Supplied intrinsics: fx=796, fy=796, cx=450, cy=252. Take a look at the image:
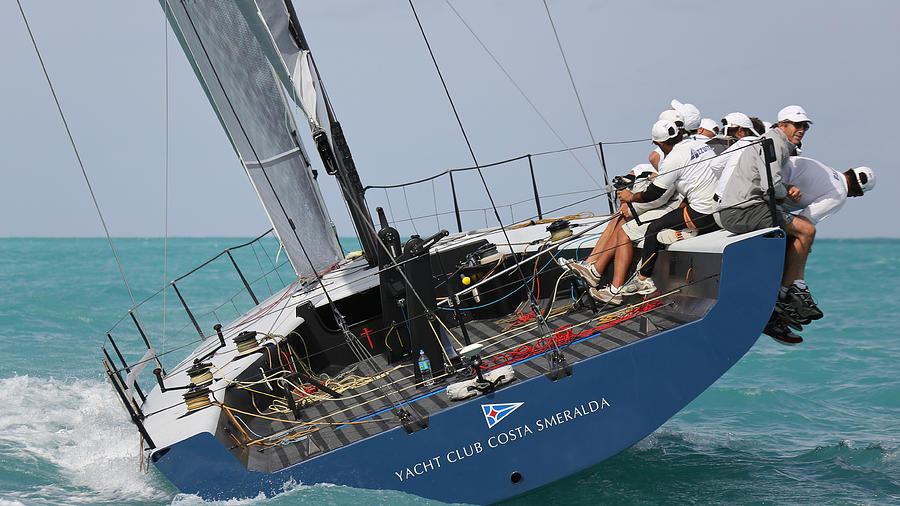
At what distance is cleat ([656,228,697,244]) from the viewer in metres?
5.16

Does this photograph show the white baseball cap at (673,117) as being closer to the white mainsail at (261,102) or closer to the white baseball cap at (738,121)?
the white baseball cap at (738,121)

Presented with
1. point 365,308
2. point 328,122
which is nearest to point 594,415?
point 365,308

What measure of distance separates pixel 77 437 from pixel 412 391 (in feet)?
11.4

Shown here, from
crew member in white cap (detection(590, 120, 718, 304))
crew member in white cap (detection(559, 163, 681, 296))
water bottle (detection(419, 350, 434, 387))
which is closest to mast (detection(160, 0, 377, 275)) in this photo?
water bottle (detection(419, 350, 434, 387))

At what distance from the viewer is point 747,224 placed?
4.52 metres

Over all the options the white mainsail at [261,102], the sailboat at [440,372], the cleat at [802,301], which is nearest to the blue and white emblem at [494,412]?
the sailboat at [440,372]

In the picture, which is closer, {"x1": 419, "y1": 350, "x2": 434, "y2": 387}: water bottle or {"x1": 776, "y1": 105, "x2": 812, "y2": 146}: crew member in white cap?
{"x1": 776, "y1": 105, "x2": 812, "y2": 146}: crew member in white cap

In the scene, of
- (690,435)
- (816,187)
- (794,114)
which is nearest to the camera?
(794,114)

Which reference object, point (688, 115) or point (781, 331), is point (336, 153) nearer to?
point (688, 115)

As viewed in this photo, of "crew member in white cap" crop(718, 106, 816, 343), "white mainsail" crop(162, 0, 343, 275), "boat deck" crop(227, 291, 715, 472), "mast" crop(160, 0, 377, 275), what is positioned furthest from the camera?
"white mainsail" crop(162, 0, 343, 275)

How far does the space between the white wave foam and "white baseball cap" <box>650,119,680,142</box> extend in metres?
3.81

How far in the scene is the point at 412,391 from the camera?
15.5 feet

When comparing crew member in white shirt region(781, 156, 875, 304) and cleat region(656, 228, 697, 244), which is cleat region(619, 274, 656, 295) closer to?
cleat region(656, 228, 697, 244)

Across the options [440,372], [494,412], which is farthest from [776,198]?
[440,372]
